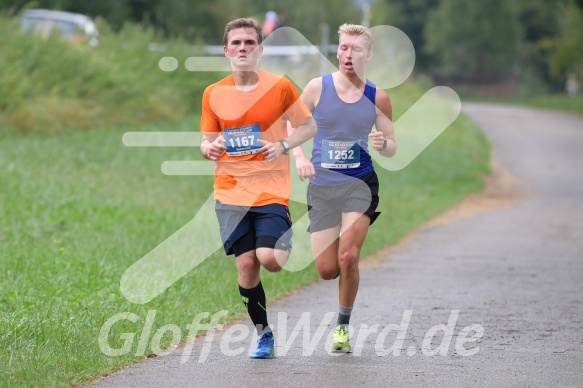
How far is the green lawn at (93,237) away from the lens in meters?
7.11

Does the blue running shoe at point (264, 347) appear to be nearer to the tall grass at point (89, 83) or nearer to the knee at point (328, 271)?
the knee at point (328, 271)

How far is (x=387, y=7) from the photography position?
80.2 metres

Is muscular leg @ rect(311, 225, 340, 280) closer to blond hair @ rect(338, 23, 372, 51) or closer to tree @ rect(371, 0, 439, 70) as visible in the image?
blond hair @ rect(338, 23, 372, 51)

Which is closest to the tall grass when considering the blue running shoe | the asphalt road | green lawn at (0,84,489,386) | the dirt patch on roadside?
green lawn at (0,84,489,386)

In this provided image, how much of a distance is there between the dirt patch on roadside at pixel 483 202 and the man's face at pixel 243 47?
5711mm

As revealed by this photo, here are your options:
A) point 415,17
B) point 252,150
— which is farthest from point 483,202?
point 415,17

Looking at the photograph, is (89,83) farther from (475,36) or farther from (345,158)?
(475,36)

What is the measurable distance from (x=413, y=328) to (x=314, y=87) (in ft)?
6.64

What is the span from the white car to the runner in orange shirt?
14836 millimetres

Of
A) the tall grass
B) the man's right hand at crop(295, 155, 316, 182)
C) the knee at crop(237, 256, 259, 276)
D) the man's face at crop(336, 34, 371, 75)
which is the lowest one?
the tall grass

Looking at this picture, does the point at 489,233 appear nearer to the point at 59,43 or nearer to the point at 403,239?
the point at 403,239

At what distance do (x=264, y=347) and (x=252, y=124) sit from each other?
1.39 m

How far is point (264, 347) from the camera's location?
703cm

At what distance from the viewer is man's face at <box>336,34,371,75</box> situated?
7.31 m
